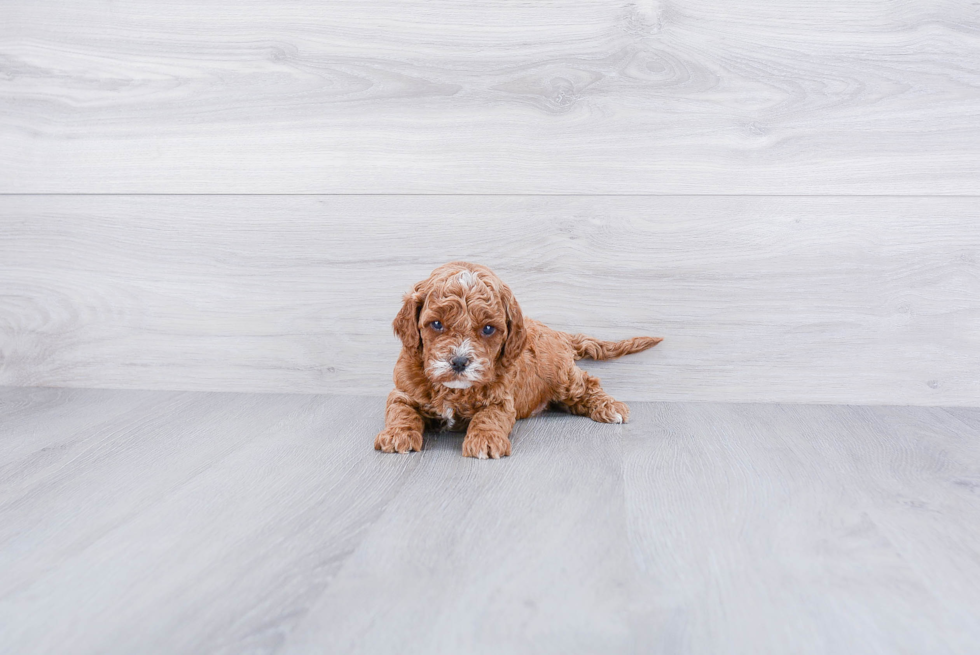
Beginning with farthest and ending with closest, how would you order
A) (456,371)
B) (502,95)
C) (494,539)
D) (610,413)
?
1. (502,95)
2. (610,413)
3. (456,371)
4. (494,539)

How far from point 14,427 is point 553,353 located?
51.3 inches

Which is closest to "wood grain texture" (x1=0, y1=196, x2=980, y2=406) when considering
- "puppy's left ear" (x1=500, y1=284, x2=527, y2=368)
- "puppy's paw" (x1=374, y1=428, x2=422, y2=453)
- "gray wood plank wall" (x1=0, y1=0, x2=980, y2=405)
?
"gray wood plank wall" (x1=0, y1=0, x2=980, y2=405)

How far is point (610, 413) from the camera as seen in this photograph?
165 centimetres

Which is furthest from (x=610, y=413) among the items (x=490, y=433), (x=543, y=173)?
(x=543, y=173)

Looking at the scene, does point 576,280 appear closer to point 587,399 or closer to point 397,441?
point 587,399

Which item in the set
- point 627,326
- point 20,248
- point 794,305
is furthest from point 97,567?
point 794,305

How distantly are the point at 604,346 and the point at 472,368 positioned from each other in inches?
22.4

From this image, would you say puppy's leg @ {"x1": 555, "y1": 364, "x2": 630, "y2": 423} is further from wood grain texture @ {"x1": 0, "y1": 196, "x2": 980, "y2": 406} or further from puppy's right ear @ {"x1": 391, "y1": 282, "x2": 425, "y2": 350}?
puppy's right ear @ {"x1": 391, "y1": 282, "x2": 425, "y2": 350}

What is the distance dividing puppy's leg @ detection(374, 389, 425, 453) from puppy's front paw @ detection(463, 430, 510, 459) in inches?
4.4

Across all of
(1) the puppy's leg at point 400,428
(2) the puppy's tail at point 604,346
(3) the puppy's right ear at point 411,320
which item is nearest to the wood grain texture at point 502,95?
(2) the puppy's tail at point 604,346

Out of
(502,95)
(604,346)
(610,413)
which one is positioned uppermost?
(502,95)

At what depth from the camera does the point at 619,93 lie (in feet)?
5.81

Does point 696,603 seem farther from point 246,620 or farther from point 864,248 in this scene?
point 864,248

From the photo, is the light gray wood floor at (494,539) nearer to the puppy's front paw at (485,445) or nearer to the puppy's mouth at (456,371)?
the puppy's front paw at (485,445)
